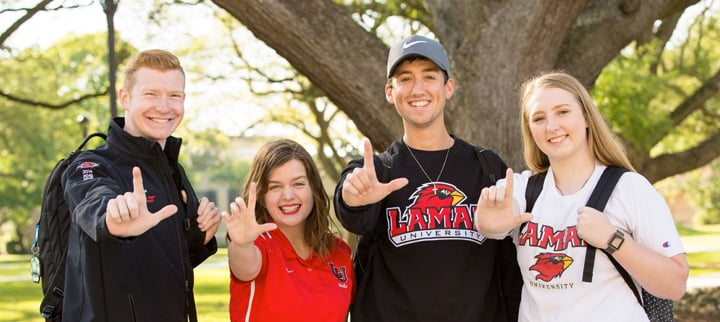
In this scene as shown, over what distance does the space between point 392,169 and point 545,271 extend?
36.2 inches

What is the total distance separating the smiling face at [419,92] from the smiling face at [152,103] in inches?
44.4

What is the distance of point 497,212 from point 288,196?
1.10 meters

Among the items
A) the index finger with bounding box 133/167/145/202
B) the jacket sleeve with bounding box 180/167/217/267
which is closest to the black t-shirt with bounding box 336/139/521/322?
the jacket sleeve with bounding box 180/167/217/267

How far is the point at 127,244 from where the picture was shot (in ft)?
9.66

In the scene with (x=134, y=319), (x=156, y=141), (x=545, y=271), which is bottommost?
(x=134, y=319)

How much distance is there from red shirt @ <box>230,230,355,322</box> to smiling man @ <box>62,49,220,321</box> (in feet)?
0.84

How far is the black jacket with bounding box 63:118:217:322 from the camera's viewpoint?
9.36 ft

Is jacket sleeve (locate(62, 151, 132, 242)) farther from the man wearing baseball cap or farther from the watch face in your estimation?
the watch face

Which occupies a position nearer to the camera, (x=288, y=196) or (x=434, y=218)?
(x=434, y=218)

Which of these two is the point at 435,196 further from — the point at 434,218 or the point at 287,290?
the point at 287,290

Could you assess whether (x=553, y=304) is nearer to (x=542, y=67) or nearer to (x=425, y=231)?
(x=425, y=231)

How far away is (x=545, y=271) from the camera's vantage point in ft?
10.2

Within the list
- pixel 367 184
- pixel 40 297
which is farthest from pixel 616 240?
pixel 40 297

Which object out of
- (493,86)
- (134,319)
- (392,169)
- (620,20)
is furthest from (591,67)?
(134,319)
